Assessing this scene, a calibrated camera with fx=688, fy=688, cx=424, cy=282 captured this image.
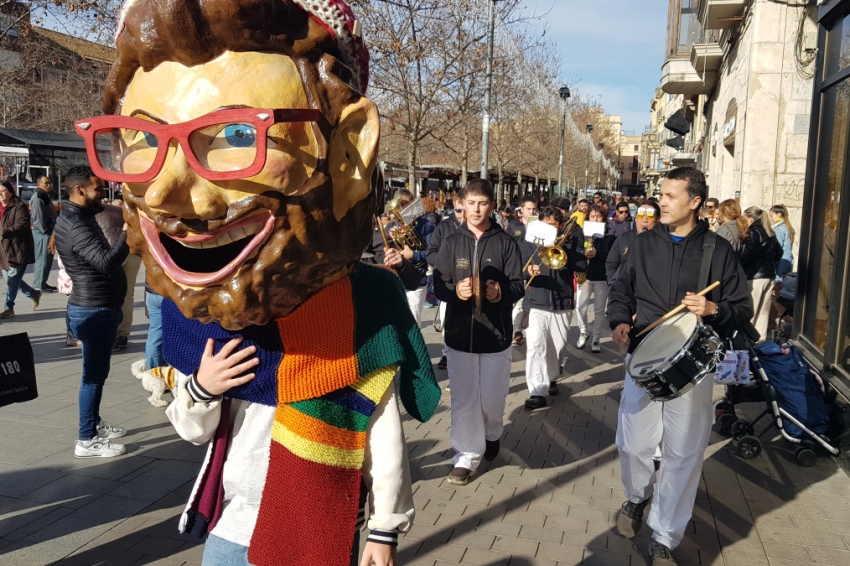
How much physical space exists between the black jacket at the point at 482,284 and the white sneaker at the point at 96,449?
2.53 meters

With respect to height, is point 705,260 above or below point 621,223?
above

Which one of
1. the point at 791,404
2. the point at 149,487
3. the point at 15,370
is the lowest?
the point at 149,487

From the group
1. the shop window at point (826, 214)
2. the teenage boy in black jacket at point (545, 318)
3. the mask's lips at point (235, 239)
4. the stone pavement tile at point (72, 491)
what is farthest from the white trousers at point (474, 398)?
the shop window at point (826, 214)

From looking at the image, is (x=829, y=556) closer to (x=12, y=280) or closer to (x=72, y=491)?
(x=72, y=491)

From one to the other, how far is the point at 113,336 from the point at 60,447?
0.93m

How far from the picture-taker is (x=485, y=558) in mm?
3777

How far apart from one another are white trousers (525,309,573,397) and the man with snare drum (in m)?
2.41

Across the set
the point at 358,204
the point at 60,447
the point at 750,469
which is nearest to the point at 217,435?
the point at 358,204

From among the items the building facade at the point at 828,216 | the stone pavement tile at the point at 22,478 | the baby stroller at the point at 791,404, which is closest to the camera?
the stone pavement tile at the point at 22,478

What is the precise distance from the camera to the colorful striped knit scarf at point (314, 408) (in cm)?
203

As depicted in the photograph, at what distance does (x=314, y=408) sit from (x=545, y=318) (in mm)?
5176

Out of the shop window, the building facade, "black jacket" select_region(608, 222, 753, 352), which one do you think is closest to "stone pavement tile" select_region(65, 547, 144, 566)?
"black jacket" select_region(608, 222, 753, 352)

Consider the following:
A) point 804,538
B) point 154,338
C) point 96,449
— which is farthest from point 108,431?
point 804,538

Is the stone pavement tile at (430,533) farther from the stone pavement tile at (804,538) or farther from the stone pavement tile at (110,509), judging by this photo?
the stone pavement tile at (804,538)
